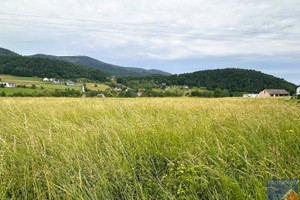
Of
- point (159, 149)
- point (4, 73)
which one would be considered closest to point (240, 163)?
point (159, 149)

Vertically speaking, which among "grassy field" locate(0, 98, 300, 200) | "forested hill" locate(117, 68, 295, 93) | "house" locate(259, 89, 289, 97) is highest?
"forested hill" locate(117, 68, 295, 93)

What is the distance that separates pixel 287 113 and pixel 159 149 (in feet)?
14.6

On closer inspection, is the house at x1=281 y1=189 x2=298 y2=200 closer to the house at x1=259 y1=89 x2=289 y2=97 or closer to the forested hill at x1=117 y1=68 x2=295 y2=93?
the forested hill at x1=117 y1=68 x2=295 y2=93

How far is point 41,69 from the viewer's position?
126 metres

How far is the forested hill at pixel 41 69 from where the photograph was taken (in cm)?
11381

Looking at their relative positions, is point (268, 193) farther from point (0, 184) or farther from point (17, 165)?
point (17, 165)

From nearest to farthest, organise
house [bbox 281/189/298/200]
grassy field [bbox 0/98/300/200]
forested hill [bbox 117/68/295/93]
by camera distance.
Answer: house [bbox 281/189/298/200]
grassy field [bbox 0/98/300/200]
forested hill [bbox 117/68/295/93]

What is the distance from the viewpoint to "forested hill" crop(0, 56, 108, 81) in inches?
4481

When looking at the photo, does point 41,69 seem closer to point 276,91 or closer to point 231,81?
point 231,81

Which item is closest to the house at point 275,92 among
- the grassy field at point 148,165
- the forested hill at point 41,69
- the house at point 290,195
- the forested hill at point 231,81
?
the forested hill at point 231,81

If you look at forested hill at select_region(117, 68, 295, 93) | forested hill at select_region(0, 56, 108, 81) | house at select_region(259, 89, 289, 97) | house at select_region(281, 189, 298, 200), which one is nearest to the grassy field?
house at select_region(281, 189, 298, 200)

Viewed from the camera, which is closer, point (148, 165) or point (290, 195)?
point (290, 195)

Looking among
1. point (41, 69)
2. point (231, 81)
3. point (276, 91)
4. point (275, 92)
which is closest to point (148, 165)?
point (275, 92)

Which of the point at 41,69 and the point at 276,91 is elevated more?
the point at 41,69
